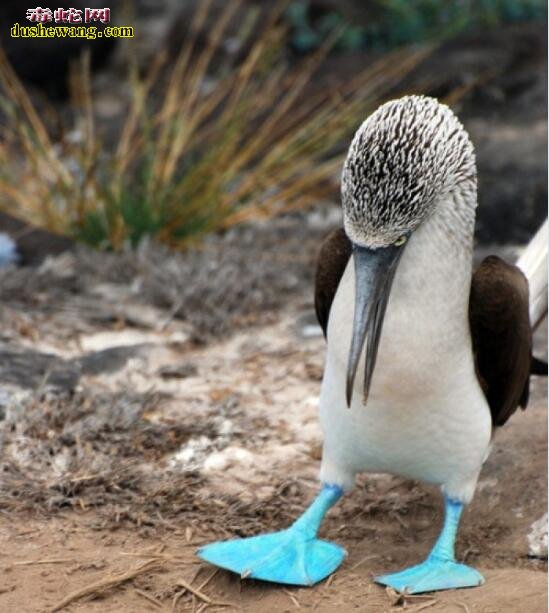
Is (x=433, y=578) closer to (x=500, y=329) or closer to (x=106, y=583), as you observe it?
(x=500, y=329)

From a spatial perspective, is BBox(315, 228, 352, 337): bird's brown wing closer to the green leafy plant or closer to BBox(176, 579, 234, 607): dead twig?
BBox(176, 579, 234, 607): dead twig

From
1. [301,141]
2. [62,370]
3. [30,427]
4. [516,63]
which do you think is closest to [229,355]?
[62,370]

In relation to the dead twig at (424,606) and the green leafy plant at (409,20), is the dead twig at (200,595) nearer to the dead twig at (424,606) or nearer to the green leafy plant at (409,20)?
the dead twig at (424,606)

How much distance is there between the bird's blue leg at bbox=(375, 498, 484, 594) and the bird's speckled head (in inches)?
39.0

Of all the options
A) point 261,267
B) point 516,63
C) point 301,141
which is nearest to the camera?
point 261,267

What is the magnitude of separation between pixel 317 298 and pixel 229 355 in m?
1.46

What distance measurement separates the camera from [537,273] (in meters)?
4.05

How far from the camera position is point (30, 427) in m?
4.16

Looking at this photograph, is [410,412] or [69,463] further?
[69,463]

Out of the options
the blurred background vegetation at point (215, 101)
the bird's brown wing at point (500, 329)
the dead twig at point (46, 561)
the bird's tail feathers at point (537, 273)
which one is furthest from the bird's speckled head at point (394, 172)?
the blurred background vegetation at point (215, 101)

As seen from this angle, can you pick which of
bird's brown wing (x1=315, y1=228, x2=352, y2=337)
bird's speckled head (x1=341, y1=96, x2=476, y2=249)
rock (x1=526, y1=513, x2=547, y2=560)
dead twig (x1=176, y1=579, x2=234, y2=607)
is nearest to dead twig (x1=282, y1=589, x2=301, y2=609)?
dead twig (x1=176, y1=579, x2=234, y2=607)

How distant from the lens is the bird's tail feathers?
405 cm

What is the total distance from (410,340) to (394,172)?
0.49 meters

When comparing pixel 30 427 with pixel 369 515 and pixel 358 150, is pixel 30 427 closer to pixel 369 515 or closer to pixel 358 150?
pixel 369 515
